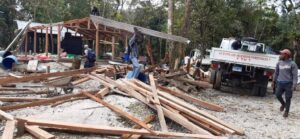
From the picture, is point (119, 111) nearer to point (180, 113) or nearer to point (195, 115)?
point (180, 113)

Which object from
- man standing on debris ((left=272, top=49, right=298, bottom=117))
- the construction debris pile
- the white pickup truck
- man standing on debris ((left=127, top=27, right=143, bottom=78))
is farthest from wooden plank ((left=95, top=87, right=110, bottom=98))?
the white pickup truck

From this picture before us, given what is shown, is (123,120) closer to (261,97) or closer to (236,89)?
(261,97)

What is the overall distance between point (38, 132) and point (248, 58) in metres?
9.86

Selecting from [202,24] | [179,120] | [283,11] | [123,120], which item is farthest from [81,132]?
[283,11]

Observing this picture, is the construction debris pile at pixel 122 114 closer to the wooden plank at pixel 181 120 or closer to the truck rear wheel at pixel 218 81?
the wooden plank at pixel 181 120

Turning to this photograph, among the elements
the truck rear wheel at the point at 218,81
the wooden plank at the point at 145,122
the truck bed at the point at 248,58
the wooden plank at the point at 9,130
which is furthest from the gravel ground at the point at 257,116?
the wooden plank at the point at 9,130

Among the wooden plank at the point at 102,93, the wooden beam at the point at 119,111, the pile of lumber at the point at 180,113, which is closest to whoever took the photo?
the wooden beam at the point at 119,111

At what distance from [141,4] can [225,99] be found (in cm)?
2591

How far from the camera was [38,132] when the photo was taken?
5777 mm

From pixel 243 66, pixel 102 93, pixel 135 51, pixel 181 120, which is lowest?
pixel 181 120

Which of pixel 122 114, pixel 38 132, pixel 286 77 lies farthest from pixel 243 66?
pixel 38 132

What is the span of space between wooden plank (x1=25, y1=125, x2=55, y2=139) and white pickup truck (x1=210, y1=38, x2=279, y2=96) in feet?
31.2

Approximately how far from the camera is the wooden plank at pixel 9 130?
216 inches

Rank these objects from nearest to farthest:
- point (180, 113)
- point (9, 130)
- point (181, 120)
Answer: point (9, 130)
point (181, 120)
point (180, 113)
